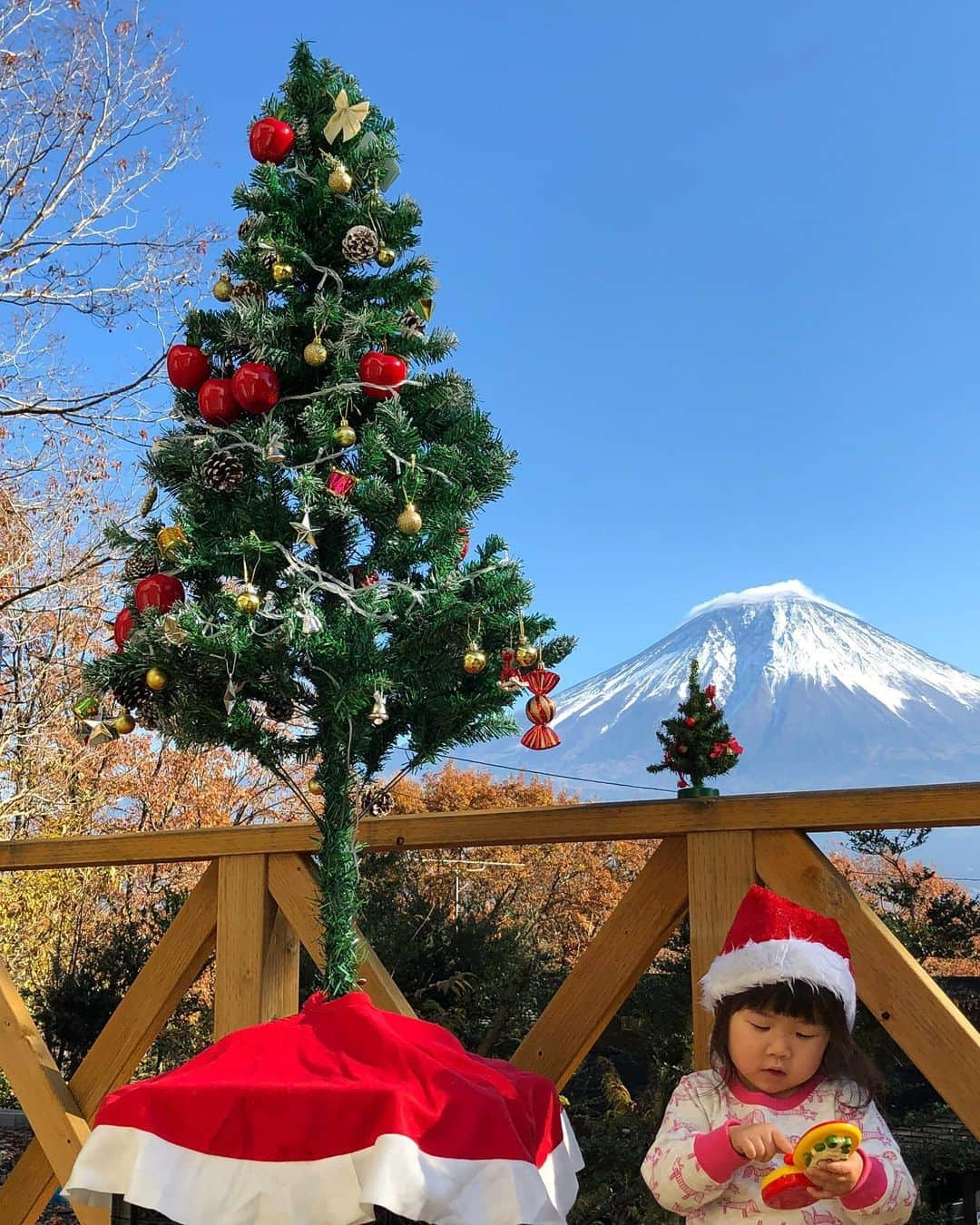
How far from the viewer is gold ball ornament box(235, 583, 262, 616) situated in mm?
2160

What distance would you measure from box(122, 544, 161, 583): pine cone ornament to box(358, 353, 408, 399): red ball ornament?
0.60 m

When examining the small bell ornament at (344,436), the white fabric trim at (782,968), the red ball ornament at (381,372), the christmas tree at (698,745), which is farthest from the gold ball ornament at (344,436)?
the white fabric trim at (782,968)

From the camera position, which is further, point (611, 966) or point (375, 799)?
point (375, 799)

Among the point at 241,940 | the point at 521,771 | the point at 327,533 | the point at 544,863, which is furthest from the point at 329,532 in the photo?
the point at 521,771

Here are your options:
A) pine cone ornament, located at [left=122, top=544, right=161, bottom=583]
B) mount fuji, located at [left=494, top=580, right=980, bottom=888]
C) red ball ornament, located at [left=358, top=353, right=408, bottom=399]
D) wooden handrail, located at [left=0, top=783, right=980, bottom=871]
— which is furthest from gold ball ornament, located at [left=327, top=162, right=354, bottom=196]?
mount fuji, located at [left=494, top=580, right=980, bottom=888]

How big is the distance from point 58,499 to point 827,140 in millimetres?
46311

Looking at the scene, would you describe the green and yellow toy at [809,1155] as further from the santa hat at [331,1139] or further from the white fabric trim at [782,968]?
the santa hat at [331,1139]

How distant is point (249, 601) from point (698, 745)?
0.93m

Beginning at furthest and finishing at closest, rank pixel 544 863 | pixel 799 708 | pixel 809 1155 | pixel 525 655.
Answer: pixel 799 708 → pixel 544 863 → pixel 525 655 → pixel 809 1155

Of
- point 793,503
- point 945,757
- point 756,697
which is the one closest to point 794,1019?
point 945,757

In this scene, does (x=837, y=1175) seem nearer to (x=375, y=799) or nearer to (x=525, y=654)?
(x=525, y=654)

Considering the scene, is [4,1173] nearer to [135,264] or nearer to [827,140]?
[135,264]

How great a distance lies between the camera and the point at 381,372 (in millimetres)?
2363

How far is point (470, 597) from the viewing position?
238 centimetres
